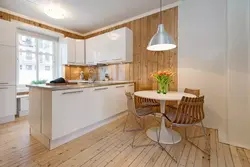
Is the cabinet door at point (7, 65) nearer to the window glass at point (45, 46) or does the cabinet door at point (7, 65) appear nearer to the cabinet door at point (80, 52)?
the window glass at point (45, 46)

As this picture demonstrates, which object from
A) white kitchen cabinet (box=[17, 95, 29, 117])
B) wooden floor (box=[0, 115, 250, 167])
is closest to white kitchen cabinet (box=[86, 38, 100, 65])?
A: white kitchen cabinet (box=[17, 95, 29, 117])

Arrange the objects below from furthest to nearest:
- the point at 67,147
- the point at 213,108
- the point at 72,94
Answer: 1. the point at 213,108
2. the point at 72,94
3. the point at 67,147

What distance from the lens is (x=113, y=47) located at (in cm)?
337

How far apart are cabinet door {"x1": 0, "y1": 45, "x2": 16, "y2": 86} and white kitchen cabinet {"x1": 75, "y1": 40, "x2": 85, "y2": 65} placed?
1589 mm

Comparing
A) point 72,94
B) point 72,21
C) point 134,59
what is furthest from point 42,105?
point 72,21

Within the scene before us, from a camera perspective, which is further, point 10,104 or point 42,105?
point 10,104

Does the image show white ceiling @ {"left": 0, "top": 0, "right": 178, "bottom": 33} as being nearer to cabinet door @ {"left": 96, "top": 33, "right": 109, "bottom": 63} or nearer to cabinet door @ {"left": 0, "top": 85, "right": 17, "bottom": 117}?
cabinet door @ {"left": 96, "top": 33, "right": 109, "bottom": 63}

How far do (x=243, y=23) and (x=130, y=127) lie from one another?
2412 mm

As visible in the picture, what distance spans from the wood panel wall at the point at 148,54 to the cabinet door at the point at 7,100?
8.72ft

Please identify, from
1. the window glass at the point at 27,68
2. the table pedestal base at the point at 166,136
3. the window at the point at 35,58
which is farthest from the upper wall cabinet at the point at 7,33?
the table pedestal base at the point at 166,136

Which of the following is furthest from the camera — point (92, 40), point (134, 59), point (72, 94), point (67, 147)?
point (92, 40)

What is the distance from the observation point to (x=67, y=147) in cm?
180

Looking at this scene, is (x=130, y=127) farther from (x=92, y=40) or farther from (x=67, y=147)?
(x=92, y=40)

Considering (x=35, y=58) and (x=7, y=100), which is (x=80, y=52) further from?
(x=7, y=100)
